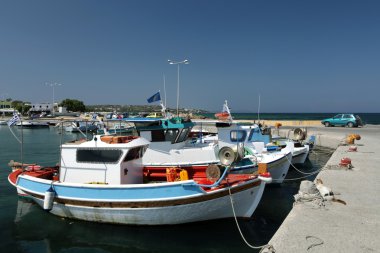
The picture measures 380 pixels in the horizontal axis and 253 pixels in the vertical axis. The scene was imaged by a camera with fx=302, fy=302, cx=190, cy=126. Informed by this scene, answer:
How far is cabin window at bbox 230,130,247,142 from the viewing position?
15.9 m

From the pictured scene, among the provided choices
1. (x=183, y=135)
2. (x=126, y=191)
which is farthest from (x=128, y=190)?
(x=183, y=135)

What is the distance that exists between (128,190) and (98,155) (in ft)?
5.90

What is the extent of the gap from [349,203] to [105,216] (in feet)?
23.3

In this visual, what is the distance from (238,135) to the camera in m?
15.9

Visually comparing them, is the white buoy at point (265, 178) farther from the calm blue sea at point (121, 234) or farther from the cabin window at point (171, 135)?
the cabin window at point (171, 135)

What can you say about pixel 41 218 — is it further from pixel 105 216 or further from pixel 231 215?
pixel 231 215

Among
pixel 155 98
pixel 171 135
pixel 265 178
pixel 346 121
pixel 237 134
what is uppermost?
pixel 155 98

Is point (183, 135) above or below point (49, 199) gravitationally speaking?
above

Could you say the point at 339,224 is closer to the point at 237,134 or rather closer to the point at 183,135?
the point at 183,135

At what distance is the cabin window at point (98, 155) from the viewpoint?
981 cm

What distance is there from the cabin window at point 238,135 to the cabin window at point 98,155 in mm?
Answer: 7533

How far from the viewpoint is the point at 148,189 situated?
8.83 meters

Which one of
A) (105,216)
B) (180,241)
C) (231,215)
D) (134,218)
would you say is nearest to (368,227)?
(231,215)

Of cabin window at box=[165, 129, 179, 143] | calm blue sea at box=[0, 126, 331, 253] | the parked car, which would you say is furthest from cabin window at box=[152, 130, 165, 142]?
the parked car
